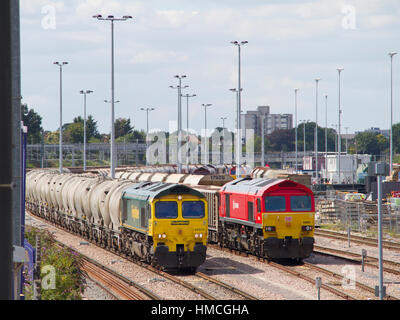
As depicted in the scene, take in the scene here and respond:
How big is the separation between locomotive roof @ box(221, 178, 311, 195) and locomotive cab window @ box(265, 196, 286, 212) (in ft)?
1.49

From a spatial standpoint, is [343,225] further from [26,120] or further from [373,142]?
[373,142]

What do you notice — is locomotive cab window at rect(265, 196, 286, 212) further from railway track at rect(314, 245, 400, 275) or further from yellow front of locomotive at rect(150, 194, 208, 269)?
railway track at rect(314, 245, 400, 275)

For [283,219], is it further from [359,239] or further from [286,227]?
[359,239]

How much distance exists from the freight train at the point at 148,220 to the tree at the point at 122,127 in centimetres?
15184

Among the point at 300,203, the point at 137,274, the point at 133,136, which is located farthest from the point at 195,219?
the point at 133,136

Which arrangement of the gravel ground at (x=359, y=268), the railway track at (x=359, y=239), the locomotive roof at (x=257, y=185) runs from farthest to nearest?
the railway track at (x=359, y=239) < the locomotive roof at (x=257, y=185) < the gravel ground at (x=359, y=268)

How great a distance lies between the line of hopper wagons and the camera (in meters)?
25.0

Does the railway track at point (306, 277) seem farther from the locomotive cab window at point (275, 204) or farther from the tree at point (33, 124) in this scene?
the tree at point (33, 124)

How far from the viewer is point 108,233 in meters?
33.2

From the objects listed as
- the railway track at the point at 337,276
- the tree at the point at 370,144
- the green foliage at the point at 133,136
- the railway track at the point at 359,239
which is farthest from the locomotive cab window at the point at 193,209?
the tree at the point at 370,144

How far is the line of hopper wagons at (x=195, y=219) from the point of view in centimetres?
2500

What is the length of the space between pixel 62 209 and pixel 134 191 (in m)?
19.6

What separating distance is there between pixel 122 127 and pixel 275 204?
16611cm

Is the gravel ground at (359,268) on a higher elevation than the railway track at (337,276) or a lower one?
lower
